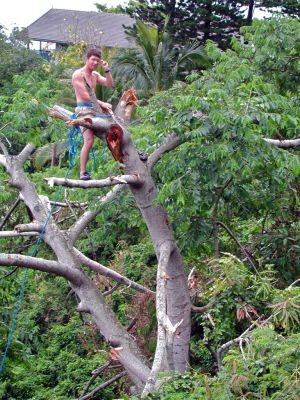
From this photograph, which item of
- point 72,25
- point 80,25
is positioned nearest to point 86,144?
point 72,25

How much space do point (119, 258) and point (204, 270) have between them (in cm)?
417

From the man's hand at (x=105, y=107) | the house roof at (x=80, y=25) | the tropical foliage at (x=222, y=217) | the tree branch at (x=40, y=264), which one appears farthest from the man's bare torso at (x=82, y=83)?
the house roof at (x=80, y=25)

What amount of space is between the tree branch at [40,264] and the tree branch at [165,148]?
4.22 feet

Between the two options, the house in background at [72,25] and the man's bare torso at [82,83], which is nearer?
the man's bare torso at [82,83]

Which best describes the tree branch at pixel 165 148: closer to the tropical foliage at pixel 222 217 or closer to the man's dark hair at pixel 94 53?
the tropical foliage at pixel 222 217

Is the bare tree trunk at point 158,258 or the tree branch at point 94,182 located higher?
the tree branch at point 94,182

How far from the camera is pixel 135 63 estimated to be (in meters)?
20.5

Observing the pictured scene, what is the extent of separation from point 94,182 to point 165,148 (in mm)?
1162

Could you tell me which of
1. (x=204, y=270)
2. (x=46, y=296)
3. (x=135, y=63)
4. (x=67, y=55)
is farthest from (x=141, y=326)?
(x=67, y=55)

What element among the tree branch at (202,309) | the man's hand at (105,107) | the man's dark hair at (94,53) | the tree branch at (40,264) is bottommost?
the tree branch at (202,309)

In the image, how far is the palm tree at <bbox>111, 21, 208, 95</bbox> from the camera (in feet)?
66.0

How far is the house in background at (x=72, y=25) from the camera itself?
32.8 meters

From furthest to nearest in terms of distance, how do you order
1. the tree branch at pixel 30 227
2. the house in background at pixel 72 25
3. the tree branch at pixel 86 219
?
1. the house in background at pixel 72 25
2. the tree branch at pixel 86 219
3. the tree branch at pixel 30 227

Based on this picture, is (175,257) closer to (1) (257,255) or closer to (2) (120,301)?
(1) (257,255)
